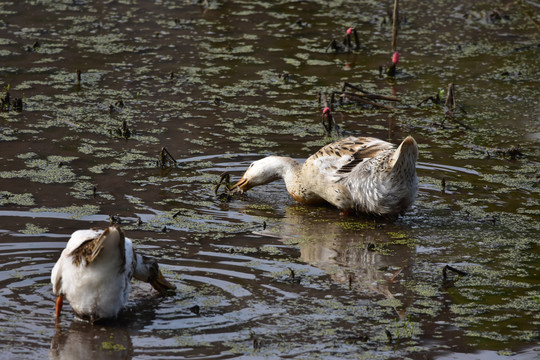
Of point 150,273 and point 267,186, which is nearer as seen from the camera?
point 150,273

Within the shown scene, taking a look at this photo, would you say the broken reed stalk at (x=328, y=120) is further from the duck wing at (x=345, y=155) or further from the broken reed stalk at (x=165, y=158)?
the broken reed stalk at (x=165, y=158)

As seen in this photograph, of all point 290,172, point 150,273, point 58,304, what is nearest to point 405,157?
point 290,172

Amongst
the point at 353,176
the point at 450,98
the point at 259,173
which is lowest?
the point at 259,173

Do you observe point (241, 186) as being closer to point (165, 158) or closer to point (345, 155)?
point (165, 158)

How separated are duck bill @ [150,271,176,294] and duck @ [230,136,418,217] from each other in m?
2.44

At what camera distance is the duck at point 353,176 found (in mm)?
7484

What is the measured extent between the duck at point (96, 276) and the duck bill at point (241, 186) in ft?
9.34

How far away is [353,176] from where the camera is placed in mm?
7895

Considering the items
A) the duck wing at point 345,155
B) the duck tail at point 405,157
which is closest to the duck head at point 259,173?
the duck wing at point 345,155

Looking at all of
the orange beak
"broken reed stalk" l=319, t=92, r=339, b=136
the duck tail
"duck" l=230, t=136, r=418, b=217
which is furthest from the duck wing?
the orange beak

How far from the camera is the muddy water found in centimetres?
542

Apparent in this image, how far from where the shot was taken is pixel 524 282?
6.21 meters

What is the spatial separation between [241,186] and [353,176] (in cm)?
113

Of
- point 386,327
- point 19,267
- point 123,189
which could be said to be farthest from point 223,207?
point 386,327
